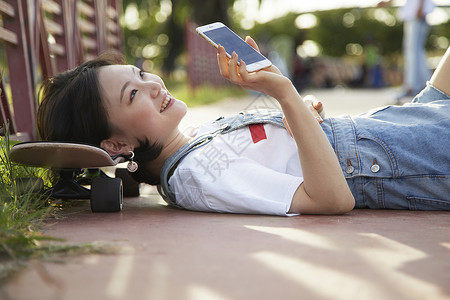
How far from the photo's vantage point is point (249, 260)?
1.61 m

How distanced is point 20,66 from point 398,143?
8.47 feet

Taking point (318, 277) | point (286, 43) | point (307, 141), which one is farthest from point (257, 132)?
point (286, 43)

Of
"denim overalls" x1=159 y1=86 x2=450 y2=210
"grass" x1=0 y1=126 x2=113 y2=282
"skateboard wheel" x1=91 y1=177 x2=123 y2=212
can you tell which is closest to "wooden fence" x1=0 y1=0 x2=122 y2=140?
"grass" x1=0 y1=126 x2=113 y2=282

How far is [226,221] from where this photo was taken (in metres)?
2.18

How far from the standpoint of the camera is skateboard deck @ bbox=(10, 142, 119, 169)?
2.19m

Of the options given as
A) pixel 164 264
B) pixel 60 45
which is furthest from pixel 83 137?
pixel 60 45

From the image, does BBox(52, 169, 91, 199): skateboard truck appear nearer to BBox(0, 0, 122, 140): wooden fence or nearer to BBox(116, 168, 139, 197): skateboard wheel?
BBox(116, 168, 139, 197): skateboard wheel

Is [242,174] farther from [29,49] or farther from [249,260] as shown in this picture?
[29,49]

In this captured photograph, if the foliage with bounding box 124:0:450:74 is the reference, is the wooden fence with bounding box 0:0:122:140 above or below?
below

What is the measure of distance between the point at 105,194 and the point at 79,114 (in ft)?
1.23

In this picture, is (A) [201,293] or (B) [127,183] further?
(B) [127,183]

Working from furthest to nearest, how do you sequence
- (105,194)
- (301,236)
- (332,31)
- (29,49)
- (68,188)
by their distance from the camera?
(332,31) < (29,49) < (68,188) < (105,194) < (301,236)

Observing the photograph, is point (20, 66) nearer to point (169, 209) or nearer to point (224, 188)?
point (169, 209)

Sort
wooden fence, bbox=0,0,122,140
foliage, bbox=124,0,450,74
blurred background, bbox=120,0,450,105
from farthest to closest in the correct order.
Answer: foliage, bbox=124,0,450,74, blurred background, bbox=120,0,450,105, wooden fence, bbox=0,0,122,140
